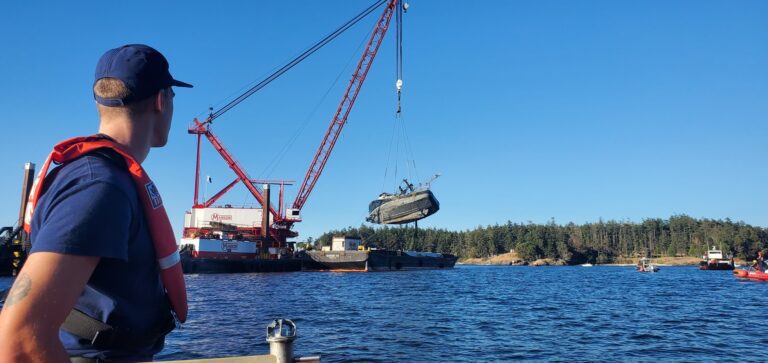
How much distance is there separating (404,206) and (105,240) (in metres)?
63.0

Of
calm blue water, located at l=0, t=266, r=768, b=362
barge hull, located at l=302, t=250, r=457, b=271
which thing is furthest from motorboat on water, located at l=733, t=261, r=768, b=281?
barge hull, located at l=302, t=250, r=457, b=271

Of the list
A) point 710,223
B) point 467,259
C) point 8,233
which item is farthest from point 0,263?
point 710,223

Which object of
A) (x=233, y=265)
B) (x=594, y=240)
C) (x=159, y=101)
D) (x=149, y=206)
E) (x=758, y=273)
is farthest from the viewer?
(x=594, y=240)

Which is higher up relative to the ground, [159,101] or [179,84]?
[179,84]

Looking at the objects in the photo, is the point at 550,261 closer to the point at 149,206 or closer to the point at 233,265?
the point at 233,265

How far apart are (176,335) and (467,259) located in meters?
182

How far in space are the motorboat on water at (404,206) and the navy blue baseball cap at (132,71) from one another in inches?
2373

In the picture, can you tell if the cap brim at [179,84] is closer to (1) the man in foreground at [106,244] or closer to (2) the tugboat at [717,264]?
(1) the man in foreground at [106,244]


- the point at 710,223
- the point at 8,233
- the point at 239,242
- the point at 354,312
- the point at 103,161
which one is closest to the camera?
the point at 103,161

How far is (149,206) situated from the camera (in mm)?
1879

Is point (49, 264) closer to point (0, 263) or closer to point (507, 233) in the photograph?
point (0, 263)

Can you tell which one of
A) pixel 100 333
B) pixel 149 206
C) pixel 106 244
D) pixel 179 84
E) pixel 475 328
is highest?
pixel 179 84

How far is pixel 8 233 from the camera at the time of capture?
45.4 meters

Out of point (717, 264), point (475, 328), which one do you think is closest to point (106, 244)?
point (475, 328)
